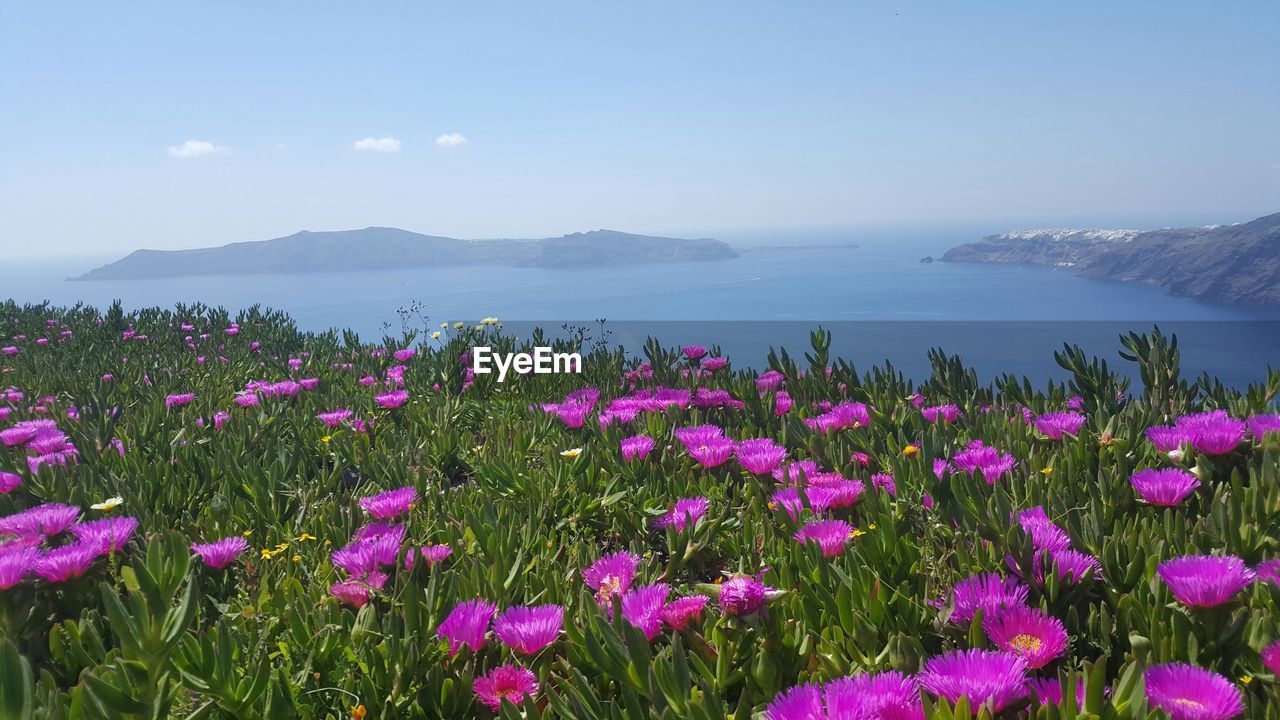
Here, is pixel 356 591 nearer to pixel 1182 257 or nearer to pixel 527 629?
pixel 527 629

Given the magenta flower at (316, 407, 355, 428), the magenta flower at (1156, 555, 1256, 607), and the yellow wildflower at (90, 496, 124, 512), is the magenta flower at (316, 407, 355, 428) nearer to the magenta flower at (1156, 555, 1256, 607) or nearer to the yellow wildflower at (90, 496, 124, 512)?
the yellow wildflower at (90, 496, 124, 512)

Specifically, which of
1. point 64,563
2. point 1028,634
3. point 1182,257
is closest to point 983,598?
point 1028,634

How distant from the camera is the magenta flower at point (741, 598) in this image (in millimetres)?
1140

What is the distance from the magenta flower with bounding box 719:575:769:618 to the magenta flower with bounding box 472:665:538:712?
314 millimetres

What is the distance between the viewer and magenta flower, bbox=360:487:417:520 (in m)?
1.85

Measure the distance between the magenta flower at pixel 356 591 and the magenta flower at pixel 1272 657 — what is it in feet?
4.30

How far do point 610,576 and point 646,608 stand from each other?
193 mm

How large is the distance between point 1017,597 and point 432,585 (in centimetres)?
92

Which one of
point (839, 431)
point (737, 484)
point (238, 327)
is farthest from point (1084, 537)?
point (238, 327)

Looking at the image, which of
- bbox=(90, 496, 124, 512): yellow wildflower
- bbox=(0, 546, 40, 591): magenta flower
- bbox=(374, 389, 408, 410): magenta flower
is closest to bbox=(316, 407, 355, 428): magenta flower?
bbox=(374, 389, 408, 410): magenta flower

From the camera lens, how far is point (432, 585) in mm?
1251

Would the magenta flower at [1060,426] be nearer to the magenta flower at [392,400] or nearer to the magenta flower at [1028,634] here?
the magenta flower at [1028,634]

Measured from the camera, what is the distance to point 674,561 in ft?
5.10

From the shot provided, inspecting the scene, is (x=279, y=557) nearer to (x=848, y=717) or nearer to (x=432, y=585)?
(x=432, y=585)
